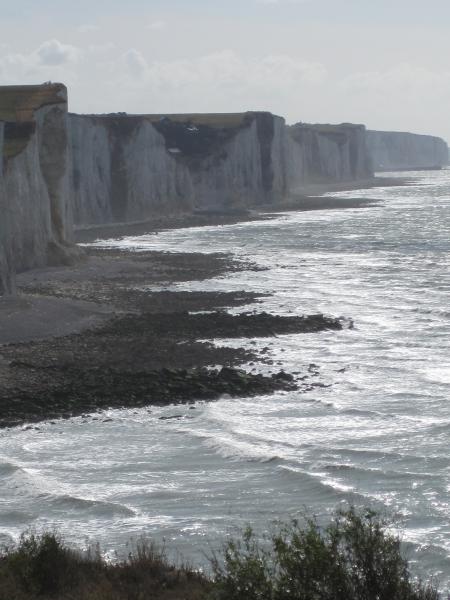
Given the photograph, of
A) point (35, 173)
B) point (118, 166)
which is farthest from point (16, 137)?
point (118, 166)

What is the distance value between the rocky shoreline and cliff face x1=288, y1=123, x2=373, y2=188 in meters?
90.3

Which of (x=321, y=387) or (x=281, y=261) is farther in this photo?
(x=281, y=261)

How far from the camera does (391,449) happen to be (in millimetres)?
15328

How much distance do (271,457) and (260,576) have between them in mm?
7220

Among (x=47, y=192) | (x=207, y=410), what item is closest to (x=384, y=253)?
(x=47, y=192)

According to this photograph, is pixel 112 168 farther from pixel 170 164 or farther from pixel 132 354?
pixel 132 354

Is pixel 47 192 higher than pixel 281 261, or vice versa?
pixel 47 192

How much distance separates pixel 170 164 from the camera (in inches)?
2761

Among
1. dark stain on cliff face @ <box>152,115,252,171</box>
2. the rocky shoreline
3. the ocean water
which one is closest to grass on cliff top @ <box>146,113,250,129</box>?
dark stain on cliff face @ <box>152,115,252,171</box>

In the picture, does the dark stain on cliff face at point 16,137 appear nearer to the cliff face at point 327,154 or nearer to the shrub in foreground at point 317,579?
the shrub in foreground at point 317,579

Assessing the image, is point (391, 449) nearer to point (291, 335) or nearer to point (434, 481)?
point (434, 481)

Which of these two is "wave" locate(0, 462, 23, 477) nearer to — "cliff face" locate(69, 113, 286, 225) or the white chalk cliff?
the white chalk cliff

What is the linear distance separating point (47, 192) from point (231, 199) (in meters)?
47.3

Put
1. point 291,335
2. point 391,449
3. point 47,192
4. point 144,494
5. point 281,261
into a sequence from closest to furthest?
point 144,494 < point 391,449 < point 291,335 < point 47,192 < point 281,261
